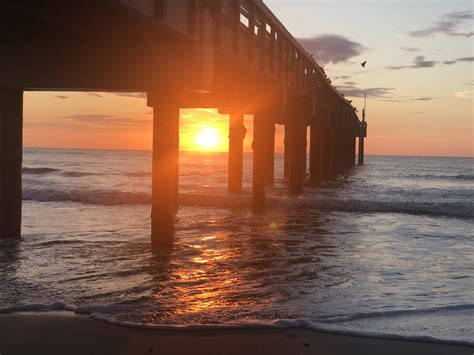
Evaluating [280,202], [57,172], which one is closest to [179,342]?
[280,202]

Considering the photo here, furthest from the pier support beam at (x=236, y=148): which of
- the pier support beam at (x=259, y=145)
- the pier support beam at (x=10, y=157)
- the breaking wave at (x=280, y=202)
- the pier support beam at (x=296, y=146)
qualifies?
the pier support beam at (x=10, y=157)

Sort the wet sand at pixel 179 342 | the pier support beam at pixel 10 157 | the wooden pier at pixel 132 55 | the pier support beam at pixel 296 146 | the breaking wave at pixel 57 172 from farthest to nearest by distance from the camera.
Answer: the breaking wave at pixel 57 172, the pier support beam at pixel 296 146, the pier support beam at pixel 10 157, the wooden pier at pixel 132 55, the wet sand at pixel 179 342

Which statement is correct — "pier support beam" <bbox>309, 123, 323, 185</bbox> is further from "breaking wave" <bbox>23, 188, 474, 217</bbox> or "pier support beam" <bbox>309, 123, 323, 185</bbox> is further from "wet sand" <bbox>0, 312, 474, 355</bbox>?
"wet sand" <bbox>0, 312, 474, 355</bbox>

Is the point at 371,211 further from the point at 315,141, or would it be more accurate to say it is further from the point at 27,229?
the point at 27,229

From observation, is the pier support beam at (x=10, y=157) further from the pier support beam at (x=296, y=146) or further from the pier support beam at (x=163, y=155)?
the pier support beam at (x=296, y=146)

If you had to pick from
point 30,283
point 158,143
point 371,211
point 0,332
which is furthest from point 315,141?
point 0,332

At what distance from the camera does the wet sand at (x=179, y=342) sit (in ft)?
18.5

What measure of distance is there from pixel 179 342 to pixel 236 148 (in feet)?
62.4

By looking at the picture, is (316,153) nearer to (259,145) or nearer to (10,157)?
(259,145)

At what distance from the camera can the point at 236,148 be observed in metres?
24.6

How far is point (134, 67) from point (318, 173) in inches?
943

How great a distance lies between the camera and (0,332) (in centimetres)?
607

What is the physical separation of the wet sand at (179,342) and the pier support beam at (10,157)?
5.95 meters

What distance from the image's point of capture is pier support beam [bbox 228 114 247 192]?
75.3ft
